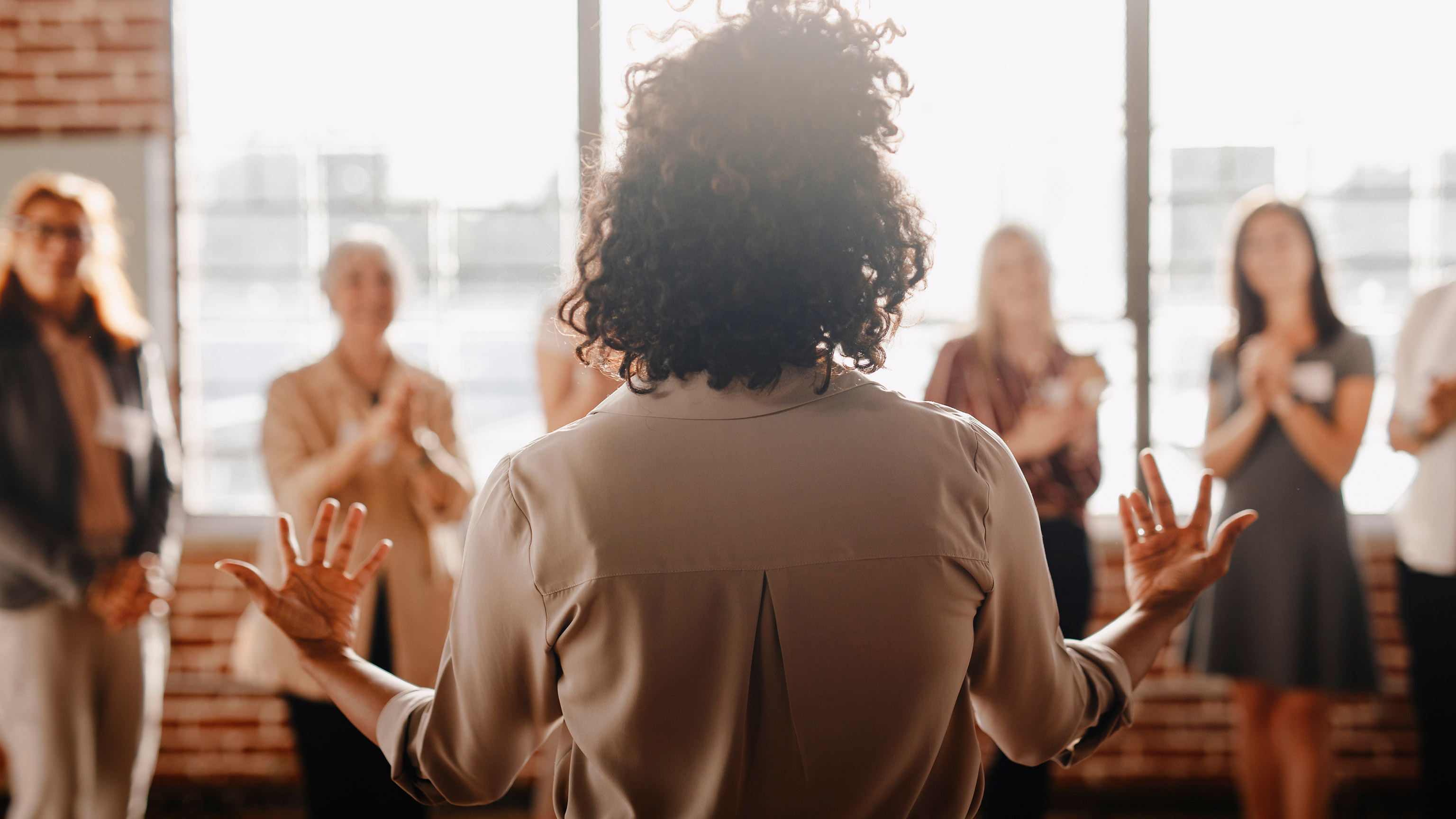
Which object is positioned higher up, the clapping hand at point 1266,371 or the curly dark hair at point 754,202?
the curly dark hair at point 754,202

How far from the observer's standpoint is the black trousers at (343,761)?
7.27 ft

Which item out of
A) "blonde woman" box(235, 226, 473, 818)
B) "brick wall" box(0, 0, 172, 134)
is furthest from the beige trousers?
"brick wall" box(0, 0, 172, 134)

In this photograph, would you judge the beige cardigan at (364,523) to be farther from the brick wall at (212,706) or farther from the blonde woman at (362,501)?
the brick wall at (212,706)

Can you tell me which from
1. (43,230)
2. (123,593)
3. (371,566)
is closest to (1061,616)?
(371,566)

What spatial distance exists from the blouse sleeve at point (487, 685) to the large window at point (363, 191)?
248cm

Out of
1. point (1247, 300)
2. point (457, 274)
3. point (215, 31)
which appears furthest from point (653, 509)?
point (215, 31)

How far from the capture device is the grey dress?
242 cm

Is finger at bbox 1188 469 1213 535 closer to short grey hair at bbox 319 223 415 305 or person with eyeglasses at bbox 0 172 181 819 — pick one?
short grey hair at bbox 319 223 415 305

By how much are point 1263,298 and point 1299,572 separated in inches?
27.6

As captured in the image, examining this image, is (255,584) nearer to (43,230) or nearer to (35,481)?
(35,481)

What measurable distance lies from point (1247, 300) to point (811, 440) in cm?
213

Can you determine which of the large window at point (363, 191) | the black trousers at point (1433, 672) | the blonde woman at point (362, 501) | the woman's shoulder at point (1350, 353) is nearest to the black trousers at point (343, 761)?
the blonde woman at point (362, 501)

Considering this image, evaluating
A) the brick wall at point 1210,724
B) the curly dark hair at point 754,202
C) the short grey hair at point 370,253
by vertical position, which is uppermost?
the short grey hair at point 370,253

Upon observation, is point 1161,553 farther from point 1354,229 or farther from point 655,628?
point 1354,229
